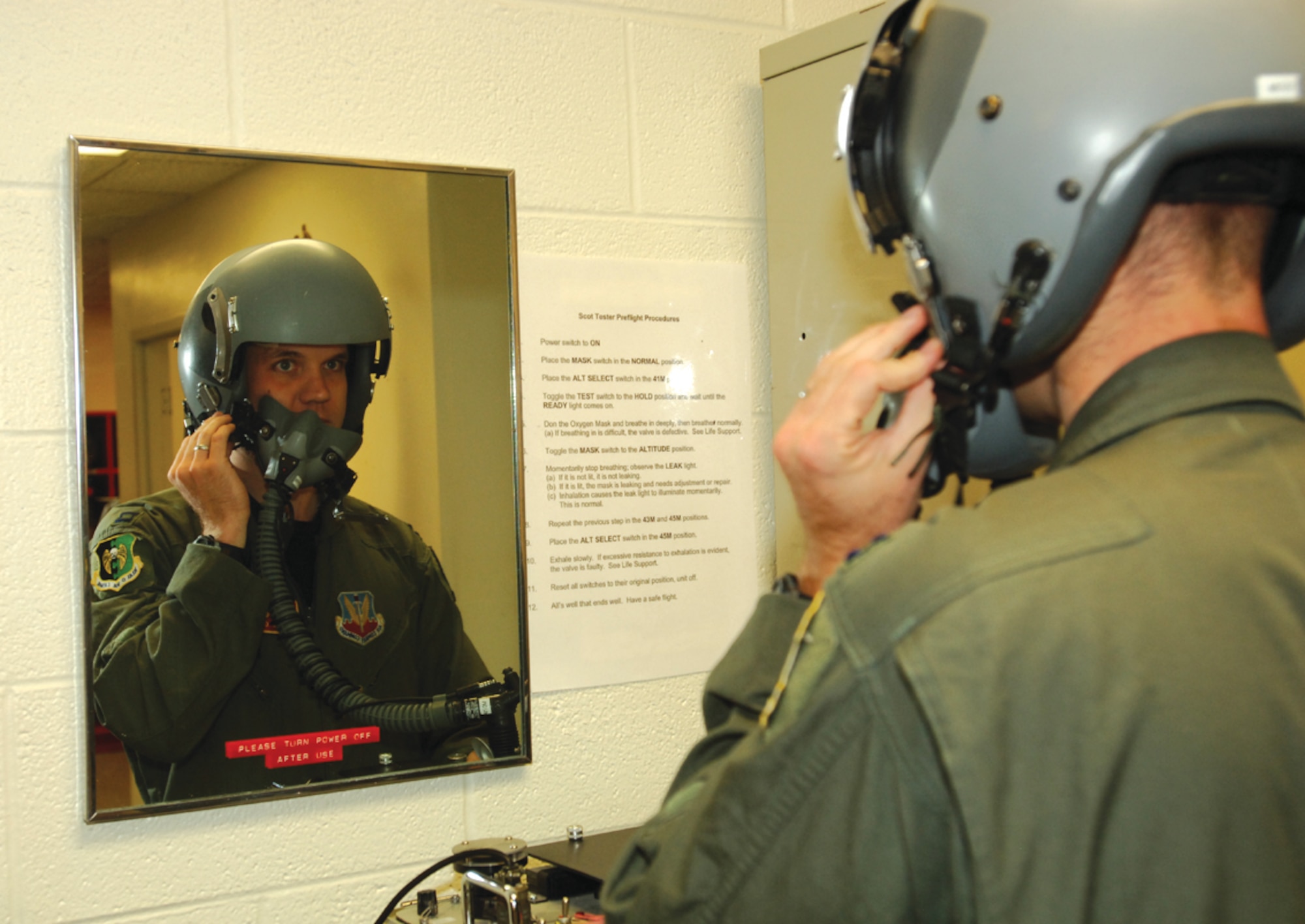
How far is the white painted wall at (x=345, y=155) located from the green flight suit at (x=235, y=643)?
55 mm

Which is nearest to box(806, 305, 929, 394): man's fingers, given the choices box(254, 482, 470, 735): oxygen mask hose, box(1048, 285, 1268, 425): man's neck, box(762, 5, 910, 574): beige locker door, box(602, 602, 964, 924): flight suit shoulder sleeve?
box(1048, 285, 1268, 425): man's neck

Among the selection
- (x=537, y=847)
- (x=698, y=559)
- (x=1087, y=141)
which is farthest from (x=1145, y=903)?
(x=698, y=559)

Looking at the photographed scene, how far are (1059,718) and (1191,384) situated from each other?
0.26m

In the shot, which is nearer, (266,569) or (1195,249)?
(1195,249)

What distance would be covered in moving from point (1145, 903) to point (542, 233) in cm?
137

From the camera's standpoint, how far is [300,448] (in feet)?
5.08

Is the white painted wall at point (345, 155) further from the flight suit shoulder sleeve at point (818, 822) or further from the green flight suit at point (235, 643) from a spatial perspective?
the flight suit shoulder sleeve at point (818, 822)

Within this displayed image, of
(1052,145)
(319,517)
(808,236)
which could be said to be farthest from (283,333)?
(1052,145)

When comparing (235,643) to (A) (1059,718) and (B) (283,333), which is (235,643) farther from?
(A) (1059,718)

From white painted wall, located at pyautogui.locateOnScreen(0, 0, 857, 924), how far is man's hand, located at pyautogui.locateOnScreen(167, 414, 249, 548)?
0.14 meters

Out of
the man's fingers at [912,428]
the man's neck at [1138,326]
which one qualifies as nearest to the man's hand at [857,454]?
the man's fingers at [912,428]

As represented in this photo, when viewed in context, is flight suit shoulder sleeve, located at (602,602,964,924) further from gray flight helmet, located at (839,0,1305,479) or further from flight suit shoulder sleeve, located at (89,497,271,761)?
flight suit shoulder sleeve, located at (89,497,271,761)

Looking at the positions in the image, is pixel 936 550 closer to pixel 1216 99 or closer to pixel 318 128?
pixel 1216 99

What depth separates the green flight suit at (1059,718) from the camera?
0.61 m
